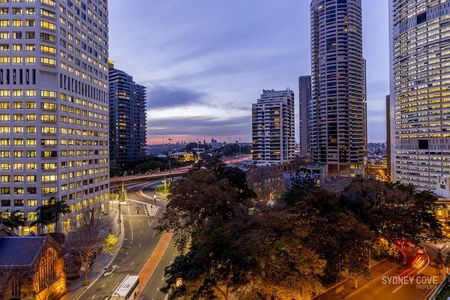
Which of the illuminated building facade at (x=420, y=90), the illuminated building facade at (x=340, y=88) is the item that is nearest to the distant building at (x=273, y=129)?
the illuminated building facade at (x=340, y=88)

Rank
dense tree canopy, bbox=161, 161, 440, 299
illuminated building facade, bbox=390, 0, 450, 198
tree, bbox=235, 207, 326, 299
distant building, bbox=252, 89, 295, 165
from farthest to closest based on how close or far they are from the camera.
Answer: distant building, bbox=252, 89, 295, 165
illuminated building facade, bbox=390, 0, 450, 198
dense tree canopy, bbox=161, 161, 440, 299
tree, bbox=235, 207, 326, 299

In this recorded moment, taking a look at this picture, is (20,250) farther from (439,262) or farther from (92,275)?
(439,262)

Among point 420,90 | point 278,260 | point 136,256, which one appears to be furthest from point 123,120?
point 278,260

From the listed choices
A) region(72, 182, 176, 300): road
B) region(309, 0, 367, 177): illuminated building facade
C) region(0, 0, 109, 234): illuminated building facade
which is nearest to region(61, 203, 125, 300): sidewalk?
region(72, 182, 176, 300): road

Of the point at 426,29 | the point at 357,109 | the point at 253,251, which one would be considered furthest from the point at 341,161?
the point at 253,251

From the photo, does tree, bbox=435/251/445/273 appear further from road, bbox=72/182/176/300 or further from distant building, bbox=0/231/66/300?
distant building, bbox=0/231/66/300

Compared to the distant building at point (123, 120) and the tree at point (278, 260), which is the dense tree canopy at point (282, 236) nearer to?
the tree at point (278, 260)

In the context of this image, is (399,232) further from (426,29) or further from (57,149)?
(426,29)
